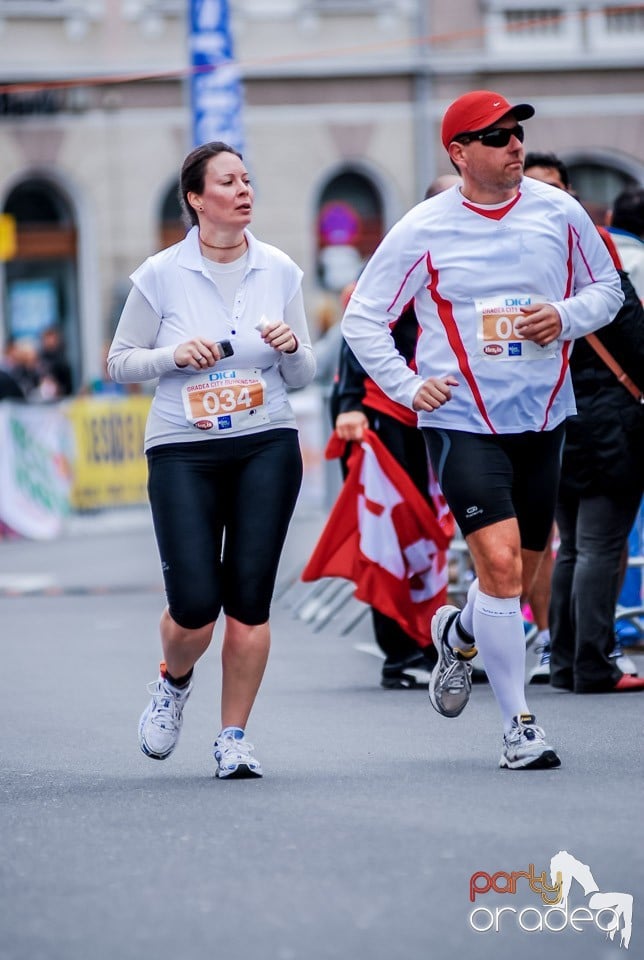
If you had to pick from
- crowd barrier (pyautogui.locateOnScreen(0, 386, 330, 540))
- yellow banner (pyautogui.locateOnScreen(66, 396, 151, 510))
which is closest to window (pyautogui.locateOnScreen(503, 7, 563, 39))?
crowd barrier (pyautogui.locateOnScreen(0, 386, 330, 540))

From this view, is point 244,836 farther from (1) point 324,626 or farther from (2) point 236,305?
(1) point 324,626

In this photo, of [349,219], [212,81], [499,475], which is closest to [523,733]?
[499,475]

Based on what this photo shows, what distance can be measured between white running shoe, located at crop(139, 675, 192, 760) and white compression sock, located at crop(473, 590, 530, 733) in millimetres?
929

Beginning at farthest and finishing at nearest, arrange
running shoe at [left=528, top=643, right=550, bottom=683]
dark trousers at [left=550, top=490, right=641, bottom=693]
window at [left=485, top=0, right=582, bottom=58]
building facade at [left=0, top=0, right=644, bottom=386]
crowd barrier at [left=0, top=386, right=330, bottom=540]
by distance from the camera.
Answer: window at [left=485, top=0, right=582, bottom=58], building facade at [left=0, top=0, right=644, bottom=386], crowd barrier at [left=0, top=386, right=330, bottom=540], running shoe at [left=528, top=643, right=550, bottom=683], dark trousers at [left=550, top=490, right=641, bottom=693]

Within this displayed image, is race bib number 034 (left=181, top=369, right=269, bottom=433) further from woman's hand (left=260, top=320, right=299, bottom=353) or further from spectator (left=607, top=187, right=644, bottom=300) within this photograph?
spectator (left=607, top=187, right=644, bottom=300)

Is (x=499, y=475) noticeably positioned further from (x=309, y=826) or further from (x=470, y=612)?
(x=309, y=826)

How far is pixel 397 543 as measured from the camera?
28.9 feet

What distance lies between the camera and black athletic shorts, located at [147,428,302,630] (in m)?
6.33

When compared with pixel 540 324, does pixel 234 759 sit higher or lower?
lower

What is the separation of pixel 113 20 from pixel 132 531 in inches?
434

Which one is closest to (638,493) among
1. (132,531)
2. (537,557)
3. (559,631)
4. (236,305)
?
(559,631)

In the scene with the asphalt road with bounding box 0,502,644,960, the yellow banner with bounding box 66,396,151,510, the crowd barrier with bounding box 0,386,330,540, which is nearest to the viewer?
the asphalt road with bounding box 0,502,644,960

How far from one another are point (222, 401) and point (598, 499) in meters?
2.38

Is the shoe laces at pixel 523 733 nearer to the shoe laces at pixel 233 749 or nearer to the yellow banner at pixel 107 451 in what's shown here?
the shoe laces at pixel 233 749
